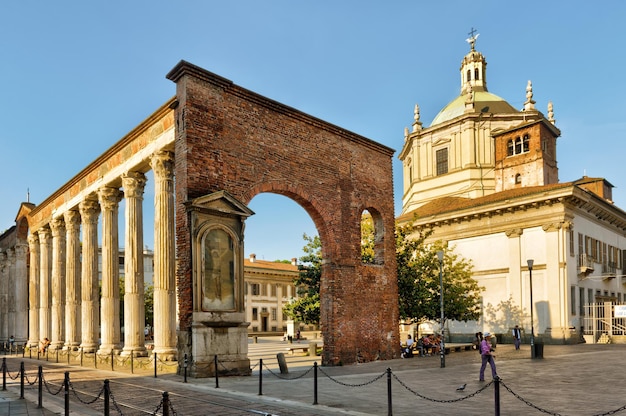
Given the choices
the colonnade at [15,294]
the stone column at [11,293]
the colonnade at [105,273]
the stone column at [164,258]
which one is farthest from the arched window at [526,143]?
the stone column at [11,293]

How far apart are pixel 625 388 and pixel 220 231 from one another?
38.0 ft

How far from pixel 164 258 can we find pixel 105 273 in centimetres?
620

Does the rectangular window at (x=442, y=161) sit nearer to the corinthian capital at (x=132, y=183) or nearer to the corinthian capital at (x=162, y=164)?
the corinthian capital at (x=132, y=183)

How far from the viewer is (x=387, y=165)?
24.1 metres

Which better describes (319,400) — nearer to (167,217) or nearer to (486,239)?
(167,217)

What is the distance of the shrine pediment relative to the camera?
1606 cm

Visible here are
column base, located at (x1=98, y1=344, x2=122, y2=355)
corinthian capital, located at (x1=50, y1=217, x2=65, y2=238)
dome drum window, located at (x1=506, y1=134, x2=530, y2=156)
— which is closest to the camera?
column base, located at (x1=98, y1=344, x2=122, y2=355)

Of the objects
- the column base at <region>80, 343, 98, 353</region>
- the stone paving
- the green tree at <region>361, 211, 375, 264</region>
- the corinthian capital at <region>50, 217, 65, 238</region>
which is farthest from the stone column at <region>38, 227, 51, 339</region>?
the green tree at <region>361, 211, 375, 264</region>

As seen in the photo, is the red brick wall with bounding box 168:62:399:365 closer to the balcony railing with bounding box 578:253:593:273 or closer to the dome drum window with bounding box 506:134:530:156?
the balcony railing with bounding box 578:253:593:273

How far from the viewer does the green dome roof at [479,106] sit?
1937 inches

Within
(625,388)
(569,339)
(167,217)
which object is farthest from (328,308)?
(569,339)

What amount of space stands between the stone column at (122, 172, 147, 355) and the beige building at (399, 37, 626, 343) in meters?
16.9

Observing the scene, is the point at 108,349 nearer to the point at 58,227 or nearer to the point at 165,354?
the point at 165,354

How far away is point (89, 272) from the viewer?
27672mm
